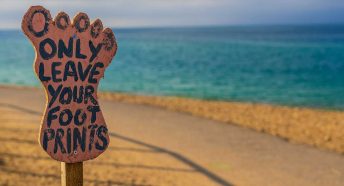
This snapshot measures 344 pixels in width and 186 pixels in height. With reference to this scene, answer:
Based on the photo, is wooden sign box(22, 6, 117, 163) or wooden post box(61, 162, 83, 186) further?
wooden post box(61, 162, 83, 186)

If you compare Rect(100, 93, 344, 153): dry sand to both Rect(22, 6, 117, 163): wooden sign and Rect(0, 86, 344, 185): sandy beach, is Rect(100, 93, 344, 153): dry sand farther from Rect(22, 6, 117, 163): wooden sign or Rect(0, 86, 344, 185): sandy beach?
Rect(22, 6, 117, 163): wooden sign

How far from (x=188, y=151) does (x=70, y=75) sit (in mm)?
4897

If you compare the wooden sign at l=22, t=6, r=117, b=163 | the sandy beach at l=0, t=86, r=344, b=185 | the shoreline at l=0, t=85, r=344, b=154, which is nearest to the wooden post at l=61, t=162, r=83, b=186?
the wooden sign at l=22, t=6, r=117, b=163

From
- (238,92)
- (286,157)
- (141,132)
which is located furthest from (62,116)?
(238,92)

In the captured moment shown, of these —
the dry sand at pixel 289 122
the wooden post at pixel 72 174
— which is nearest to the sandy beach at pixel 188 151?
the dry sand at pixel 289 122

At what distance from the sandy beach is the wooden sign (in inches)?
114

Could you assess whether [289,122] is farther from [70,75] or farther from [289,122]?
[70,75]

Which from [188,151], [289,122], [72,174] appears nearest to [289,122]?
[289,122]

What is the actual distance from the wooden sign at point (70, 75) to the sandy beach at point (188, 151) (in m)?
2.89

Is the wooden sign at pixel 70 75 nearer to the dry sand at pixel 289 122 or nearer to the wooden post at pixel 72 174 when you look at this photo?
the wooden post at pixel 72 174

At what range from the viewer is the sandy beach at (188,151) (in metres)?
7.31

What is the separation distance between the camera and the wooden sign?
3971mm

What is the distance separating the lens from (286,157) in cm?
848

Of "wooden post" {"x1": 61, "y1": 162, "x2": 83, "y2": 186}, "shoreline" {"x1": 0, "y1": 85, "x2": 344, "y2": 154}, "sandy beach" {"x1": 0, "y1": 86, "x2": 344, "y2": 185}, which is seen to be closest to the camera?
"wooden post" {"x1": 61, "y1": 162, "x2": 83, "y2": 186}
